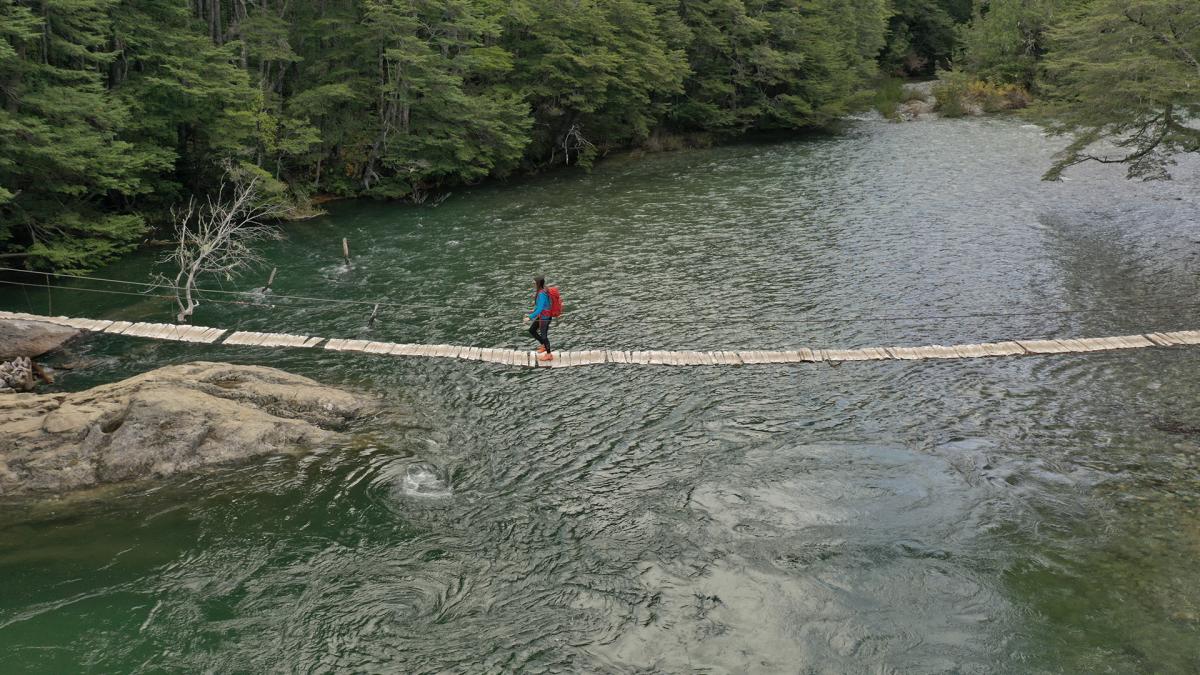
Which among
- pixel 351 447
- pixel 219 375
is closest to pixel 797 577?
pixel 351 447

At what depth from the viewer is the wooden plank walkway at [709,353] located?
699 inches

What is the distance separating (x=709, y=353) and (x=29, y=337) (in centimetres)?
1591

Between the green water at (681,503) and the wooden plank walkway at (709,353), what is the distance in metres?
0.31

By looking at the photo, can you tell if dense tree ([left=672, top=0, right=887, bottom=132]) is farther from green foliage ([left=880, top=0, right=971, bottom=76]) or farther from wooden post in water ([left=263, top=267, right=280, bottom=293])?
wooden post in water ([left=263, top=267, right=280, bottom=293])

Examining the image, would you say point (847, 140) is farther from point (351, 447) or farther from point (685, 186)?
point (351, 447)

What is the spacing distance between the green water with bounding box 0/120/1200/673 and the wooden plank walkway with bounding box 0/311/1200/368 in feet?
1.02

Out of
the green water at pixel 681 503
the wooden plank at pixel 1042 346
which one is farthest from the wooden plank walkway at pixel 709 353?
the green water at pixel 681 503

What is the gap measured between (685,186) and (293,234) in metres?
17.9

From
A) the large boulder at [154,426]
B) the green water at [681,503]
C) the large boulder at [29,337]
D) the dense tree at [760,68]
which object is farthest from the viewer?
the dense tree at [760,68]

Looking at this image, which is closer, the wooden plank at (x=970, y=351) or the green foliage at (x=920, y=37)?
the wooden plank at (x=970, y=351)

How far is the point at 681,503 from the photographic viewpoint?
12891 millimetres

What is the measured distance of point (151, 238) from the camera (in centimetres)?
2953

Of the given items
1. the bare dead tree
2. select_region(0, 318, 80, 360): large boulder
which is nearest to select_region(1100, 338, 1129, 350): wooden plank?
the bare dead tree

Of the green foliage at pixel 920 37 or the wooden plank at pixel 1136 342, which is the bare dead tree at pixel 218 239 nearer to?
the wooden plank at pixel 1136 342
